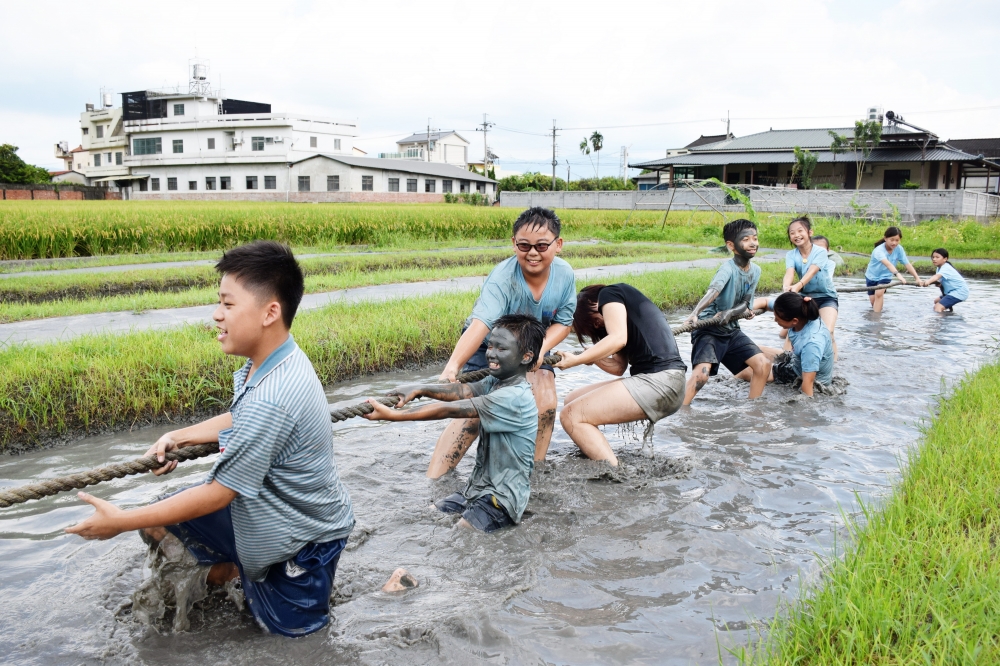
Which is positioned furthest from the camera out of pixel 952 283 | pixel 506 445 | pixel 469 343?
pixel 952 283

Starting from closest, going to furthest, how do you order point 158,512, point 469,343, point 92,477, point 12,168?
1. point 158,512
2. point 92,477
3. point 469,343
4. point 12,168

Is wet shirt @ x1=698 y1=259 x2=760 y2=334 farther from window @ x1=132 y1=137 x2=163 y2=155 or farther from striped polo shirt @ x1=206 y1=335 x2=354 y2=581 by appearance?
window @ x1=132 y1=137 x2=163 y2=155

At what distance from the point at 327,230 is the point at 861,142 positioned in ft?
97.0

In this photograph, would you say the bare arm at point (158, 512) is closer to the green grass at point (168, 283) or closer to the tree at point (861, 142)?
the green grass at point (168, 283)

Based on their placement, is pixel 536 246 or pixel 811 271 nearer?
pixel 536 246

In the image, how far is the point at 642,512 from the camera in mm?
4566

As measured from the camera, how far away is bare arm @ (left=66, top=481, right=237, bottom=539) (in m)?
2.43

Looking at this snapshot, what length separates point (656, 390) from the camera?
5.17 m

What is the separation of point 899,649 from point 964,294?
36.4 feet

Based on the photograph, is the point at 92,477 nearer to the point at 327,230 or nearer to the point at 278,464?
the point at 278,464

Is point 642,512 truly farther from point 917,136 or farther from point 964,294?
point 917,136

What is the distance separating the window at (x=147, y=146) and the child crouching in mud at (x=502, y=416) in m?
62.6

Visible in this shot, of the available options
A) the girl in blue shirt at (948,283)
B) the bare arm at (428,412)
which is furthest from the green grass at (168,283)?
the bare arm at (428,412)

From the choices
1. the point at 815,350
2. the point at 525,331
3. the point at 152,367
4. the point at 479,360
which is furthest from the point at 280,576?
the point at 815,350
